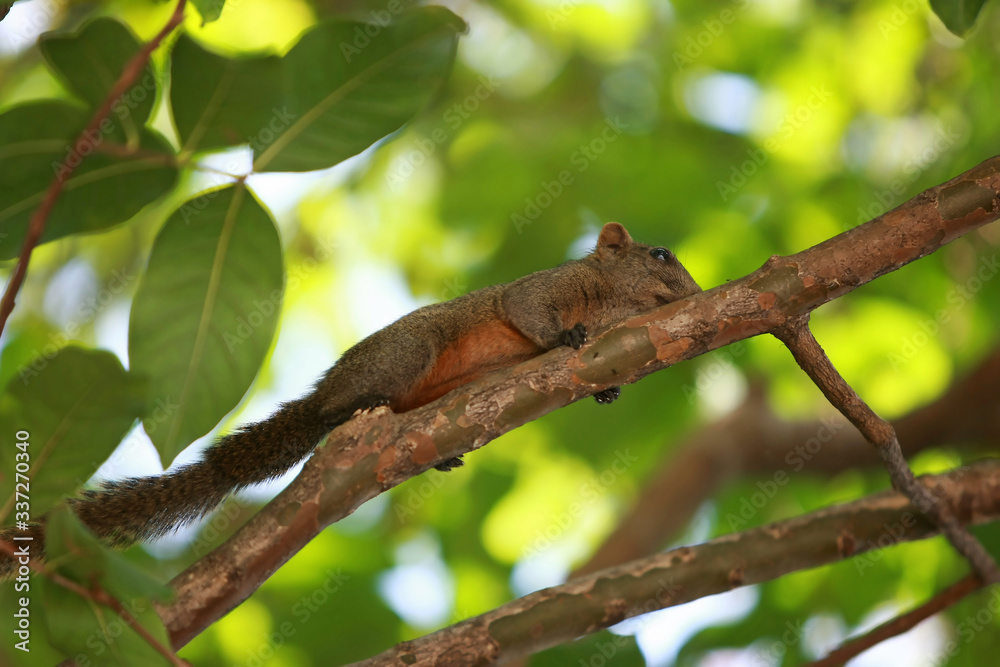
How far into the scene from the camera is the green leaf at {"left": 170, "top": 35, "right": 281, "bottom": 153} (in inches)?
87.8

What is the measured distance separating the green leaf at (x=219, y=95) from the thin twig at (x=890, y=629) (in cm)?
257

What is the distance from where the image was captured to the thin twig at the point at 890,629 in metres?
2.85

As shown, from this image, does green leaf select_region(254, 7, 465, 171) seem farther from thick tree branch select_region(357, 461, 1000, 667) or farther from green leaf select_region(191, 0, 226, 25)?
thick tree branch select_region(357, 461, 1000, 667)

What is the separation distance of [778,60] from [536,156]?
6.49 feet

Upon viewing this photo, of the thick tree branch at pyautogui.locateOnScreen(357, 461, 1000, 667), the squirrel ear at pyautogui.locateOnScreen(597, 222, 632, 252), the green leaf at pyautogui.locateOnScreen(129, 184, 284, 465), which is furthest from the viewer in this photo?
the squirrel ear at pyautogui.locateOnScreen(597, 222, 632, 252)

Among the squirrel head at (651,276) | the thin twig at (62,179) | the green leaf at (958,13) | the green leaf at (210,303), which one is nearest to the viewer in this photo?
the thin twig at (62,179)

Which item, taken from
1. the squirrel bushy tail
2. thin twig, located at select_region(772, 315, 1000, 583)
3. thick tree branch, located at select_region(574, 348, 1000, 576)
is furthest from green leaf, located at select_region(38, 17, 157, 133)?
thick tree branch, located at select_region(574, 348, 1000, 576)

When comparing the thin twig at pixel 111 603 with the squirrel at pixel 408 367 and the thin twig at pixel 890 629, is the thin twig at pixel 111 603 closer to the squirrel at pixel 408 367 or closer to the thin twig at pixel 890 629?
the squirrel at pixel 408 367

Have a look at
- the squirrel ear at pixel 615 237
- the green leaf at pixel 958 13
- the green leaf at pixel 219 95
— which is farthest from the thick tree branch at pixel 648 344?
the squirrel ear at pixel 615 237

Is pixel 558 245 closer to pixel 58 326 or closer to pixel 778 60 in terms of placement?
pixel 778 60

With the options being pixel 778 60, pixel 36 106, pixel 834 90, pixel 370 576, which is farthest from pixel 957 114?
pixel 36 106

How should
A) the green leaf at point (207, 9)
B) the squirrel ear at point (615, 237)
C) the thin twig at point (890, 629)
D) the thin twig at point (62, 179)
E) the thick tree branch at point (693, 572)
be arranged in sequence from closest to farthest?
the thin twig at point (62, 179)
the green leaf at point (207, 9)
the thick tree branch at point (693, 572)
the thin twig at point (890, 629)
the squirrel ear at point (615, 237)

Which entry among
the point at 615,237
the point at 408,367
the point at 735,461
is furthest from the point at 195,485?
the point at 735,461

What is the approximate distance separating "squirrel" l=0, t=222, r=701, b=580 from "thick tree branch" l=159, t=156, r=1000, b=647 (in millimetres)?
315
